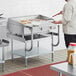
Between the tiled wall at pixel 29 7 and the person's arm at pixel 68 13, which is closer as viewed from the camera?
the person's arm at pixel 68 13

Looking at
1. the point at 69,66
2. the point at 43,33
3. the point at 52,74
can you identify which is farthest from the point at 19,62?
the point at 69,66

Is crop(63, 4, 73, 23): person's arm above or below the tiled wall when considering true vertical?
below

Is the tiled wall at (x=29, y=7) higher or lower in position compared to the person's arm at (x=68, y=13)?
higher

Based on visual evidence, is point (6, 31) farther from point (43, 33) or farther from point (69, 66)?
point (69, 66)

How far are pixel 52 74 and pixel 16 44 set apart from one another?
1393mm

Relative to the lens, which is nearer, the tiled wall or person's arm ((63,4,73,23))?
person's arm ((63,4,73,23))

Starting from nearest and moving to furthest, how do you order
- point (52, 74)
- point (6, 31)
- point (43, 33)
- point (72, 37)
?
point (52, 74)
point (72, 37)
point (6, 31)
point (43, 33)

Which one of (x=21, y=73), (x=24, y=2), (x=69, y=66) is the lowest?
(x=21, y=73)

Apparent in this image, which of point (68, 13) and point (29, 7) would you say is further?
point (29, 7)

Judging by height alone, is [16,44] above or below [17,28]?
below

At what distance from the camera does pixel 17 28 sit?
4617mm

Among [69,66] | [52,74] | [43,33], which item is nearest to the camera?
[69,66]

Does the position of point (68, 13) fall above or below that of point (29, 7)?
below

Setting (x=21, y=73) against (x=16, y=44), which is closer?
(x=21, y=73)
